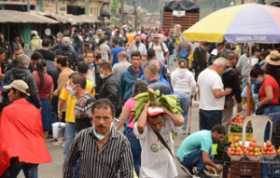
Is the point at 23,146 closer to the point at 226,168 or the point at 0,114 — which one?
the point at 0,114

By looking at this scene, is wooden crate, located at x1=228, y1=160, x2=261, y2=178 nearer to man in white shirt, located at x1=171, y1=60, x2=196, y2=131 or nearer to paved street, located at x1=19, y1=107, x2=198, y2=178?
paved street, located at x1=19, y1=107, x2=198, y2=178

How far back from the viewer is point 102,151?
5.80m

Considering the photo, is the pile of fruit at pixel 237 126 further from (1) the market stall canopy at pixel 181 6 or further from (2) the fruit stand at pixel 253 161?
(1) the market stall canopy at pixel 181 6

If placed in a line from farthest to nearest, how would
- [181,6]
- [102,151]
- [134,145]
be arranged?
1. [181,6]
2. [134,145]
3. [102,151]

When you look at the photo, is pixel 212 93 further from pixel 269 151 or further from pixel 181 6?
pixel 181 6

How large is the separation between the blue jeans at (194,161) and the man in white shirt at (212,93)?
1.39m

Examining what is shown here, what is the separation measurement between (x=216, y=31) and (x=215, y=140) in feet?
4.98

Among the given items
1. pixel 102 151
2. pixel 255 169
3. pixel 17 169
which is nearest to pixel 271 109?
pixel 255 169

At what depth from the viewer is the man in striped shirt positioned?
5805 mm

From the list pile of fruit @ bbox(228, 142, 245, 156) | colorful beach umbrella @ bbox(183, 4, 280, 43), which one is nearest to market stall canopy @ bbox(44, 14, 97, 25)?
colorful beach umbrella @ bbox(183, 4, 280, 43)

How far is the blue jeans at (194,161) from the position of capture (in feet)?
33.4

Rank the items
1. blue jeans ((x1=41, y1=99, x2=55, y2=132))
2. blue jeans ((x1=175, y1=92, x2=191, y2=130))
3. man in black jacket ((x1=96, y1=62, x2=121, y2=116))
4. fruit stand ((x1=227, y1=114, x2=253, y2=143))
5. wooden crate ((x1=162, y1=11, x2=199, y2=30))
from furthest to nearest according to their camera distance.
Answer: wooden crate ((x1=162, y1=11, x2=199, y2=30)) → blue jeans ((x1=175, y1=92, x2=191, y2=130)) → blue jeans ((x1=41, y1=99, x2=55, y2=132)) → man in black jacket ((x1=96, y1=62, x2=121, y2=116)) → fruit stand ((x1=227, y1=114, x2=253, y2=143))

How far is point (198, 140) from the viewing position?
10141mm

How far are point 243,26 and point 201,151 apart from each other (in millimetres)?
1779
